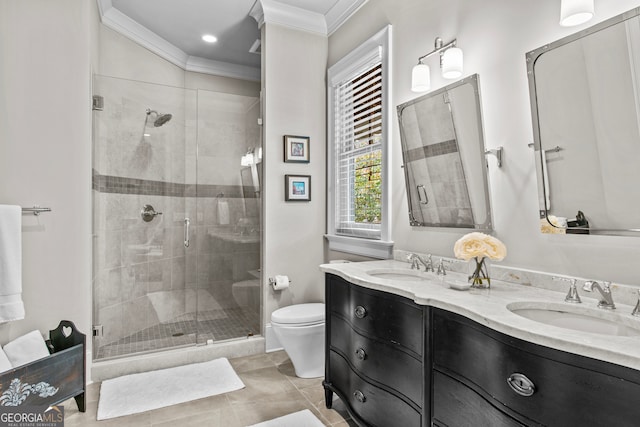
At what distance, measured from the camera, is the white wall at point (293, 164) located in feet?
10.1

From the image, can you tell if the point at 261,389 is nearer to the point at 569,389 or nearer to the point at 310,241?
the point at 310,241

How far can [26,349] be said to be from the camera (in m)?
2.04

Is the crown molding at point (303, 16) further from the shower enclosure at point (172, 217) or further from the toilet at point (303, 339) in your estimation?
the toilet at point (303, 339)

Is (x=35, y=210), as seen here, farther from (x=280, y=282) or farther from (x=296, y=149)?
(x=296, y=149)

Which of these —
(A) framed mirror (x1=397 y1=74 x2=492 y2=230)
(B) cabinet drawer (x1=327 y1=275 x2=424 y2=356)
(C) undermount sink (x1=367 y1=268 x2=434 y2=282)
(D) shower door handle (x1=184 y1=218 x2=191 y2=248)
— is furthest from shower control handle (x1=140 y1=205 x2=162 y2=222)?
(A) framed mirror (x1=397 y1=74 x2=492 y2=230)

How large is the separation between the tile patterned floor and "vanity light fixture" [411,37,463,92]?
1.97 m

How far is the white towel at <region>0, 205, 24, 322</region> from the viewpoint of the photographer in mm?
1972

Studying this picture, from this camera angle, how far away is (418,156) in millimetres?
2211

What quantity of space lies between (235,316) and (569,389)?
2744 mm

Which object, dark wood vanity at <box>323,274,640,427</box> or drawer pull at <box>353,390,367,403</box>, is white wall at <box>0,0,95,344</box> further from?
drawer pull at <box>353,390,367,403</box>

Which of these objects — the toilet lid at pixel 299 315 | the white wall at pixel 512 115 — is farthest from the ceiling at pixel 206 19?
the toilet lid at pixel 299 315

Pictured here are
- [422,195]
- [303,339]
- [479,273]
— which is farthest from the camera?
[303,339]

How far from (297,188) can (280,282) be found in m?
0.82

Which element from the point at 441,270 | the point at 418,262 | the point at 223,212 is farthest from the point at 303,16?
the point at 441,270
